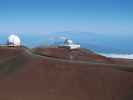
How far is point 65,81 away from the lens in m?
13.4

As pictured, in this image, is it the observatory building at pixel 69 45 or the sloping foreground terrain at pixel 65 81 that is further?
the observatory building at pixel 69 45

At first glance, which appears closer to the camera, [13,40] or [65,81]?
[65,81]

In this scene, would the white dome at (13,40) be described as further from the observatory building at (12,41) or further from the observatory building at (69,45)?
the observatory building at (69,45)

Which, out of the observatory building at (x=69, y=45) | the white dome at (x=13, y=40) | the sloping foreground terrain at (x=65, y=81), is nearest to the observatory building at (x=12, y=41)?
the white dome at (x=13, y=40)

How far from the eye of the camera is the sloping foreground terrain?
12.1 m

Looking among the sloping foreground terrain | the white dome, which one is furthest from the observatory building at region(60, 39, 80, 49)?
the sloping foreground terrain

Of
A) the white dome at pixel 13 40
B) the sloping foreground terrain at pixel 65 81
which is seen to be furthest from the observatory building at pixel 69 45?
the sloping foreground terrain at pixel 65 81

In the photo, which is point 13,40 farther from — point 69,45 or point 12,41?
point 69,45

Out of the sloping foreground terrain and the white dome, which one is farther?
the white dome

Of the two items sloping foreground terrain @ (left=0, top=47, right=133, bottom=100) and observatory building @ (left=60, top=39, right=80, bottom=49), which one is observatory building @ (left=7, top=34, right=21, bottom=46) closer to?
observatory building @ (left=60, top=39, right=80, bottom=49)

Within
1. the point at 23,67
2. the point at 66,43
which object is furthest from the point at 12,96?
the point at 66,43

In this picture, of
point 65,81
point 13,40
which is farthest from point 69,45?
point 65,81

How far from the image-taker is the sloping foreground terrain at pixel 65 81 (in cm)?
1212

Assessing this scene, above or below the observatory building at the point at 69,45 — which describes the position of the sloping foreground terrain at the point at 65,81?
below
